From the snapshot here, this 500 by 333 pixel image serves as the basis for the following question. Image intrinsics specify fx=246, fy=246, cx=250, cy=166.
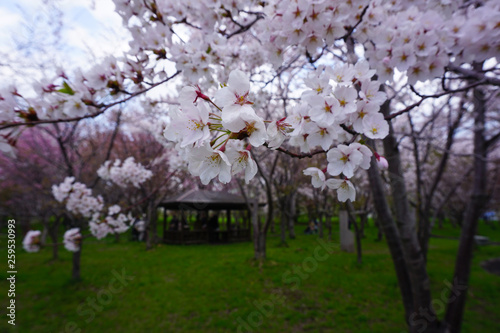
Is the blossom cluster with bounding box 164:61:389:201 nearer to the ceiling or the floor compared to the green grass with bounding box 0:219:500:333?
nearer to the ceiling

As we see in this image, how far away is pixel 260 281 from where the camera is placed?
5.28m

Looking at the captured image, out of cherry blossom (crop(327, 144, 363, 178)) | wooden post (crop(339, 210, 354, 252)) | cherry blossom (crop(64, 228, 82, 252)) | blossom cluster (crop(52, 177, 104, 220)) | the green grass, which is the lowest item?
the green grass

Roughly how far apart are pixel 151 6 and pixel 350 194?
5.88 ft

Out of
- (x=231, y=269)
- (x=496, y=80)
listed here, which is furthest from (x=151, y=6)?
(x=231, y=269)

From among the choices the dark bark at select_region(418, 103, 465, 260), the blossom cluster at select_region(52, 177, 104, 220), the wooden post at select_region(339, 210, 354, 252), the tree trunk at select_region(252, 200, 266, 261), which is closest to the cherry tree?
the dark bark at select_region(418, 103, 465, 260)

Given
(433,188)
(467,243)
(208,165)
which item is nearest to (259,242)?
(433,188)

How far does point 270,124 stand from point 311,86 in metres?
0.32

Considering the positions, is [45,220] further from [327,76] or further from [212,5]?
[327,76]

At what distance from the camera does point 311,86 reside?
3.00 ft

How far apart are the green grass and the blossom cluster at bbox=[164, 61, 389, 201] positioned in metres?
3.10

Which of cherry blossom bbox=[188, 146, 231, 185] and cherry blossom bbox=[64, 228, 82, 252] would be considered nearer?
cherry blossom bbox=[188, 146, 231, 185]

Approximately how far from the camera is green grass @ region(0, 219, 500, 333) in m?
3.64

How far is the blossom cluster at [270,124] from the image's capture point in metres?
0.64

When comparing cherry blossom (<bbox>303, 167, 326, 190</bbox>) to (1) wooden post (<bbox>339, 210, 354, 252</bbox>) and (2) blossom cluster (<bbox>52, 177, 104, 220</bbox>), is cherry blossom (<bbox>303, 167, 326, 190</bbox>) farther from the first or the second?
(1) wooden post (<bbox>339, 210, 354, 252</bbox>)
